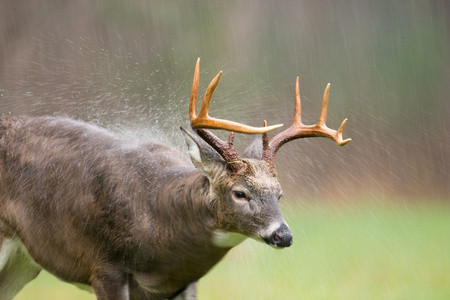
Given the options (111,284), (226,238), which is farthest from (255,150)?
(111,284)

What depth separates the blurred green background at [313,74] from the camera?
44.9 feet

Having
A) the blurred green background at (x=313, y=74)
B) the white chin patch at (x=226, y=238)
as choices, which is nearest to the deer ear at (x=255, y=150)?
the white chin patch at (x=226, y=238)

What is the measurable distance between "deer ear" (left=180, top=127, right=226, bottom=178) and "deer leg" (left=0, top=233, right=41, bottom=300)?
1896 millimetres

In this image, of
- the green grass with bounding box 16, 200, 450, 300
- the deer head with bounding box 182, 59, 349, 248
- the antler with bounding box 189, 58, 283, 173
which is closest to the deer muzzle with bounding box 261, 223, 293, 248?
the deer head with bounding box 182, 59, 349, 248

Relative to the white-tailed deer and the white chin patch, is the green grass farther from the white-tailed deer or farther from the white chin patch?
the white chin patch

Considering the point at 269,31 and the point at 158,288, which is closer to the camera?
the point at 158,288

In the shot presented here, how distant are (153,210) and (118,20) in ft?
37.4

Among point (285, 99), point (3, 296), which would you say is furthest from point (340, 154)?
point (3, 296)

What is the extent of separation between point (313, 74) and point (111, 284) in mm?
11406

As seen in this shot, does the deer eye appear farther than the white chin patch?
No

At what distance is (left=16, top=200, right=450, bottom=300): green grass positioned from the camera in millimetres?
9094

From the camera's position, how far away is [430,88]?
16.8 m

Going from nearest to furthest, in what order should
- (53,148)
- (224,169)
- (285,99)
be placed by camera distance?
(224,169) < (53,148) < (285,99)

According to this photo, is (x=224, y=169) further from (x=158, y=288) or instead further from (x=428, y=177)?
(x=428, y=177)
